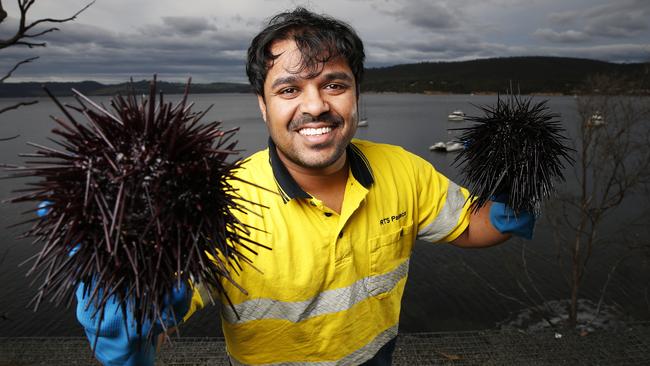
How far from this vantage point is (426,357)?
16.8ft

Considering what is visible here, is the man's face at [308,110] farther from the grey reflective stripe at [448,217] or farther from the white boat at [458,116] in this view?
the grey reflective stripe at [448,217]

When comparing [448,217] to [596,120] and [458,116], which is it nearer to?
[458,116]

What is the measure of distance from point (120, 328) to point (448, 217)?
1901 millimetres

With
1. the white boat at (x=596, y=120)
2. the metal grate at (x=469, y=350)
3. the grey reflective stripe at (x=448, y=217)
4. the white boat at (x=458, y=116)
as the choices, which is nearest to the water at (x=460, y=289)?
the white boat at (x=596, y=120)

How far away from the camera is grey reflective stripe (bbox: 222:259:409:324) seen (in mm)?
1988

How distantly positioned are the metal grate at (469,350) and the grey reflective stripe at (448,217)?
10.3 ft

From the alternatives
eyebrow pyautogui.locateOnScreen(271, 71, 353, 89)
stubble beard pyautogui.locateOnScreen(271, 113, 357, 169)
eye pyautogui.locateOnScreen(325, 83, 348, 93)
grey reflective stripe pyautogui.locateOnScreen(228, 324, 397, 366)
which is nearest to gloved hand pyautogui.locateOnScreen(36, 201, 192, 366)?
grey reflective stripe pyautogui.locateOnScreen(228, 324, 397, 366)

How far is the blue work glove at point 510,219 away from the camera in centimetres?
221

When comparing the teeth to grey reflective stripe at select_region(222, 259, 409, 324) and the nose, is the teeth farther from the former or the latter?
grey reflective stripe at select_region(222, 259, 409, 324)

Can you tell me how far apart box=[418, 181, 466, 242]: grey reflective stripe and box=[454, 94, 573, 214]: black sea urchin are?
0.31 meters

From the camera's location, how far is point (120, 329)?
4.74 feet

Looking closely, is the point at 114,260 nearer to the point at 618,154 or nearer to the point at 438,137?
the point at 618,154

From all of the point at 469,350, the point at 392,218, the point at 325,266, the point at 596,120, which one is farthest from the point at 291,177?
the point at 596,120

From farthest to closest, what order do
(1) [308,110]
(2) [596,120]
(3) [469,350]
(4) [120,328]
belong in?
(2) [596,120] → (3) [469,350] → (1) [308,110] → (4) [120,328]
